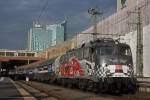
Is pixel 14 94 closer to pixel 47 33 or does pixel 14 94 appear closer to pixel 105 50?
pixel 105 50

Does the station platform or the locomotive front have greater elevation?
the locomotive front

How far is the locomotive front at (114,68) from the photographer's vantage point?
2709 cm

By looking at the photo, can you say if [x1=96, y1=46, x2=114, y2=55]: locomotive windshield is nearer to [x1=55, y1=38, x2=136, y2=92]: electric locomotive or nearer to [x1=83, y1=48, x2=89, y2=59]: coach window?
[x1=55, y1=38, x2=136, y2=92]: electric locomotive

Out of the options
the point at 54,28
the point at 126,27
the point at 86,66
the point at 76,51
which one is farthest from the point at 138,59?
Result: the point at 86,66

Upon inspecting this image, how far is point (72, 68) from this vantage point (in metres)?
36.7

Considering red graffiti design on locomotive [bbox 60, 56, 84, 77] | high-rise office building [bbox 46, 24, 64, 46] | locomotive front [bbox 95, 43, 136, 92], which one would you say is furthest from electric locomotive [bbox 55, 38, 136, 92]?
high-rise office building [bbox 46, 24, 64, 46]

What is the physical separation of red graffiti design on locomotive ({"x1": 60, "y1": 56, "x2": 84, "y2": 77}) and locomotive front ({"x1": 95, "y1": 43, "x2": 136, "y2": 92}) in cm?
455

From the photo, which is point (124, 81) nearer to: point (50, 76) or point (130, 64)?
point (130, 64)

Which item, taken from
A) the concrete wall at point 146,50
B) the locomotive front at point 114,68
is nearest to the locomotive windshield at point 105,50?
the locomotive front at point 114,68

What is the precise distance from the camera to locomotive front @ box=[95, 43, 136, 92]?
27.1 metres

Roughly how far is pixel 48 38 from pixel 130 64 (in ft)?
138

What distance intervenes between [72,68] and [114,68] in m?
9.92

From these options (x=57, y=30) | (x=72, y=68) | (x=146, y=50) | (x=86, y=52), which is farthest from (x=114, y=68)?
(x=57, y=30)

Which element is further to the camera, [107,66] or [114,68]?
[107,66]
